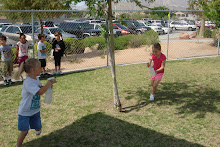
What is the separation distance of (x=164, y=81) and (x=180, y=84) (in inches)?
20.6

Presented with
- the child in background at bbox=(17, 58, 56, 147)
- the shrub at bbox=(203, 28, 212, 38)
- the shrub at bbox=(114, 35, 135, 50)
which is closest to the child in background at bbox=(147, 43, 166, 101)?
the child in background at bbox=(17, 58, 56, 147)

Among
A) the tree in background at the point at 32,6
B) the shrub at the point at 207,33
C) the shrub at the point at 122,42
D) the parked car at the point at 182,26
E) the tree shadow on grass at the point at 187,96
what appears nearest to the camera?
the tree shadow on grass at the point at 187,96

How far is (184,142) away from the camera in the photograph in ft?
12.4

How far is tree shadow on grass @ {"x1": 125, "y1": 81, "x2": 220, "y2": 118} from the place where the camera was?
5145 millimetres

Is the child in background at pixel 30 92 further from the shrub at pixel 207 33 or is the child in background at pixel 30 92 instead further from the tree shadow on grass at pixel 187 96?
the shrub at pixel 207 33

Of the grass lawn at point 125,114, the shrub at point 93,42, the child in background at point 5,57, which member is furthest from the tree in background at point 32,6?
the grass lawn at point 125,114

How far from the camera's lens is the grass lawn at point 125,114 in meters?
3.89

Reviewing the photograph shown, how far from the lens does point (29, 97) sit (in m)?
3.27

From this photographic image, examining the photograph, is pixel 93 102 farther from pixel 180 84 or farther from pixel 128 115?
pixel 180 84

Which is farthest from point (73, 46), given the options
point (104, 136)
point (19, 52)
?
point (104, 136)

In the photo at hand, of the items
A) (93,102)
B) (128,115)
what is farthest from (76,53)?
(128,115)

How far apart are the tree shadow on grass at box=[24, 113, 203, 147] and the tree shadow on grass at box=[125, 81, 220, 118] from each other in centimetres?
124

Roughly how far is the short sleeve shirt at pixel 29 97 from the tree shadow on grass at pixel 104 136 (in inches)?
28.5

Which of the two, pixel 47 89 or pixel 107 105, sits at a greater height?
pixel 47 89
